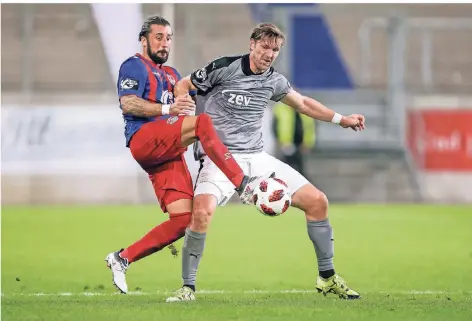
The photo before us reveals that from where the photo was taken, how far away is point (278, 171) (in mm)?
7074

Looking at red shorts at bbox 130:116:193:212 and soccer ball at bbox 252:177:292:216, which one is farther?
red shorts at bbox 130:116:193:212

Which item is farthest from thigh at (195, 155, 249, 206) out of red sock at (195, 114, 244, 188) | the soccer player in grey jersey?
red sock at (195, 114, 244, 188)

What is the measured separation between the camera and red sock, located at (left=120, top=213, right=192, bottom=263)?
7.09m

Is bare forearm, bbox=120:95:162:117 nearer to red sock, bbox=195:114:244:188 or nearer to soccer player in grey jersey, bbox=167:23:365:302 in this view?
soccer player in grey jersey, bbox=167:23:365:302

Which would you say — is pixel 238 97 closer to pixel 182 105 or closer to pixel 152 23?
pixel 182 105

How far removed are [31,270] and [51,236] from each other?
303 cm

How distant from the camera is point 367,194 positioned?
1720 cm

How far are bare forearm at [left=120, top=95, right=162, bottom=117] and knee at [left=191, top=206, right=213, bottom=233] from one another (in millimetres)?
629

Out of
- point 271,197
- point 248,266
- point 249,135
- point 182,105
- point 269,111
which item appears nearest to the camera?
point 271,197

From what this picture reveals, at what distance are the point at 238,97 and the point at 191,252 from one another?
3.36 feet

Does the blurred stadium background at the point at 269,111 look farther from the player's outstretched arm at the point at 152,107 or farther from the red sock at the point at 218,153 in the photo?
the red sock at the point at 218,153

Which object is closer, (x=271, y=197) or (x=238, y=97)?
(x=271, y=197)

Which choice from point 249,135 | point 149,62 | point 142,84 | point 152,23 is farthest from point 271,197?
point 152,23

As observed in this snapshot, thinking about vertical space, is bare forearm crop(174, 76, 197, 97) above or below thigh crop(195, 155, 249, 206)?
above
